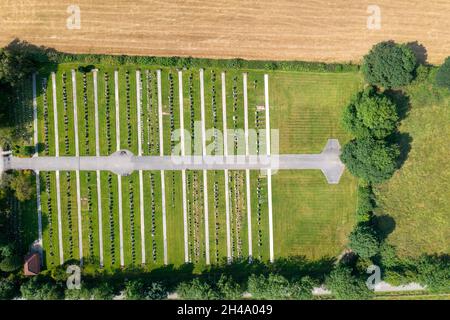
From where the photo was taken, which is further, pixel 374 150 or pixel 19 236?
pixel 19 236

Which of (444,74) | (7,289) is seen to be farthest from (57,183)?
(444,74)

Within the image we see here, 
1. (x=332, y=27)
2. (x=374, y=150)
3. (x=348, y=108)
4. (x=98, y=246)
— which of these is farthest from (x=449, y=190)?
(x=98, y=246)

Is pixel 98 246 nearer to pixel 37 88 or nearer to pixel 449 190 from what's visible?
pixel 37 88

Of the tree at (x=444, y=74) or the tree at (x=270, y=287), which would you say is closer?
the tree at (x=444, y=74)

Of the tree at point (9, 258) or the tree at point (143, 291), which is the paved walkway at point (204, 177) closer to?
the tree at point (143, 291)

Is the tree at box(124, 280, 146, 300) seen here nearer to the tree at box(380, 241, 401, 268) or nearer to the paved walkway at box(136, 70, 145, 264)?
the paved walkway at box(136, 70, 145, 264)

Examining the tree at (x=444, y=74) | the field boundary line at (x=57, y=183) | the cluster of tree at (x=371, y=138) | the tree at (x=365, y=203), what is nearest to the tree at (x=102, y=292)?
the field boundary line at (x=57, y=183)

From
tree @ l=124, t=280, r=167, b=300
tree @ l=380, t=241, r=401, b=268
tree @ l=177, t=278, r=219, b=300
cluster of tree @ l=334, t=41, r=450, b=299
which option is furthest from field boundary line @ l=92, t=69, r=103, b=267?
tree @ l=380, t=241, r=401, b=268
